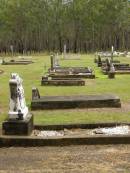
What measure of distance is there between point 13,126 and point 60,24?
2487 inches

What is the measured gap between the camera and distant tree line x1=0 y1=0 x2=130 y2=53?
230 feet

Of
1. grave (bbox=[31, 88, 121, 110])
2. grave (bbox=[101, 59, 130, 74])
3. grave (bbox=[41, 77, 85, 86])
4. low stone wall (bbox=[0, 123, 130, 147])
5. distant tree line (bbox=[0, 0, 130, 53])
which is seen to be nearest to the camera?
low stone wall (bbox=[0, 123, 130, 147])

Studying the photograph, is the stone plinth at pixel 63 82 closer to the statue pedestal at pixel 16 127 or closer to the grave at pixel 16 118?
the grave at pixel 16 118

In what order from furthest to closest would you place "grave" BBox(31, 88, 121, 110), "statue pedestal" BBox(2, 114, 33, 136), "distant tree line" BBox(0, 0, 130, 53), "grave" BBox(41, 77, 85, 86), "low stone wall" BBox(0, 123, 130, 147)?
"distant tree line" BBox(0, 0, 130, 53)
"grave" BBox(41, 77, 85, 86)
"grave" BBox(31, 88, 121, 110)
"statue pedestal" BBox(2, 114, 33, 136)
"low stone wall" BBox(0, 123, 130, 147)

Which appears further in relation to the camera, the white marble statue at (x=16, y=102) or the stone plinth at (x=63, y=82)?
the stone plinth at (x=63, y=82)

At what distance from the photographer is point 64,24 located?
241 ft

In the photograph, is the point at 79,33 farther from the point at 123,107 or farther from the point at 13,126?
the point at 13,126

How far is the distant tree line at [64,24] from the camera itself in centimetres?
7019

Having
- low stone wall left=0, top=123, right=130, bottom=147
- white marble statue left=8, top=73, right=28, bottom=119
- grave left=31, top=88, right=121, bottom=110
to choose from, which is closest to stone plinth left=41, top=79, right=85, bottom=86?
grave left=31, top=88, right=121, bottom=110

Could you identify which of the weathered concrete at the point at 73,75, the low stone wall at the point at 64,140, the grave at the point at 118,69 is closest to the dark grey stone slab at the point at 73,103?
the low stone wall at the point at 64,140

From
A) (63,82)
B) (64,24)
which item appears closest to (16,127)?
(63,82)

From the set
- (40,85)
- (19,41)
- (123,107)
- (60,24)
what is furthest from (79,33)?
(123,107)

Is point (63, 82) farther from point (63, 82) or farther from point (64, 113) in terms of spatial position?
point (64, 113)

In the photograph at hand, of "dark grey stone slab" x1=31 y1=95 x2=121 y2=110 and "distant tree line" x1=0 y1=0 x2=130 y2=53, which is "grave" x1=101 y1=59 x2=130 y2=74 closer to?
"dark grey stone slab" x1=31 y1=95 x2=121 y2=110
